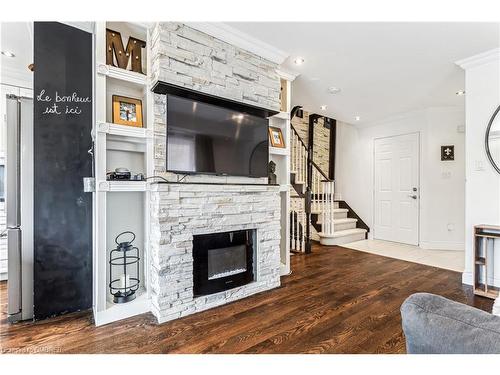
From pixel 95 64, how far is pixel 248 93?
1337mm

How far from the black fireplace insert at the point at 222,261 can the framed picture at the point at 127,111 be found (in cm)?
110

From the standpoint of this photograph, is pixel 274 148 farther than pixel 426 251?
No

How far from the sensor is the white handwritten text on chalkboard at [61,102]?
2.11 m

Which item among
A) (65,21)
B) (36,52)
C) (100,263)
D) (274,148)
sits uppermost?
(65,21)

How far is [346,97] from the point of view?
419 centimetres

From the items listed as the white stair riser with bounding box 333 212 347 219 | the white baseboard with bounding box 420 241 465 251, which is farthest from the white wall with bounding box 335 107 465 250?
the white stair riser with bounding box 333 212 347 219

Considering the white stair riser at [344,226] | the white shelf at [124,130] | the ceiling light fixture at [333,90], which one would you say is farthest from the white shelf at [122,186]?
the white stair riser at [344,226]

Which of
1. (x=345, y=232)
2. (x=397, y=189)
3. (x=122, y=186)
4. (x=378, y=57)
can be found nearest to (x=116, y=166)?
(x=122, y=186)

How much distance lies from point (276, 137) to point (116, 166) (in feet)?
5.80

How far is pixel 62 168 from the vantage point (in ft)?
7.11

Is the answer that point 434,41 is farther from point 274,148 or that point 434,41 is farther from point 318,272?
point 318,272

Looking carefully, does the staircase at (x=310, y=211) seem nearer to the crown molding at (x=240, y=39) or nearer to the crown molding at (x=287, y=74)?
the crown molding at (x=287, y=74)

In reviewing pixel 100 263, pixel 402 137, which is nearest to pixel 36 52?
pixel 100 263

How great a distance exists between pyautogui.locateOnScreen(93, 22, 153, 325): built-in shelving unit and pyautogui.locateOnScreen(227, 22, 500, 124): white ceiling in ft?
3.60
